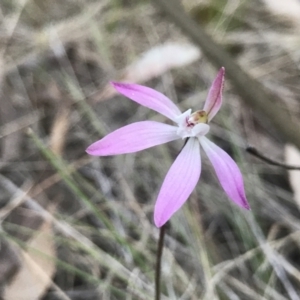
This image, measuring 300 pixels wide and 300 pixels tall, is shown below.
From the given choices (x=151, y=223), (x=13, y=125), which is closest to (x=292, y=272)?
(x=151, y=223)

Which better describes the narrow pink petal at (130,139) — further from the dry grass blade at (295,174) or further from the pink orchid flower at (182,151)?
the dry grass blade at (295,174)

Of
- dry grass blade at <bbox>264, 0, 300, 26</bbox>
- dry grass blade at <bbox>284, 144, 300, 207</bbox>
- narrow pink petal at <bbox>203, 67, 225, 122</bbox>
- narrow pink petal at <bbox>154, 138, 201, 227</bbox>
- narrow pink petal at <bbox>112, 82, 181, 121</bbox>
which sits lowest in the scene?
narrow pink petal at <bbox>154, 138, 201, 227</bbox>

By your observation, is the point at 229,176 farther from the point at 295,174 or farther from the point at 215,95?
the point at 295,174

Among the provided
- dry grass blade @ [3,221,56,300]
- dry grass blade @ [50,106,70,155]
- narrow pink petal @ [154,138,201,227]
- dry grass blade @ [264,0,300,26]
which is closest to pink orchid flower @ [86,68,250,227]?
narrow pink petal @ [154,138,201,227]

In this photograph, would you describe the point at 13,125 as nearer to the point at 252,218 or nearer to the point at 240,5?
the point at 252,218

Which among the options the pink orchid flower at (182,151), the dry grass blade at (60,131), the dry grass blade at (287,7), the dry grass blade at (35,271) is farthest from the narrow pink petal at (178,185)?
the dry grass blade at (287,7)

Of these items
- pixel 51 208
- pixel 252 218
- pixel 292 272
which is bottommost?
pixel 292 272

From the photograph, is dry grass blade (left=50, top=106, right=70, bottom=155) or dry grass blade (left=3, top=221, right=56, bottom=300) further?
dry grass blade (left=50, top=106, right=70, bottom=155)

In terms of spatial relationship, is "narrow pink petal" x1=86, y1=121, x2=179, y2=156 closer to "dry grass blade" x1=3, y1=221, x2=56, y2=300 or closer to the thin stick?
the thin stick
